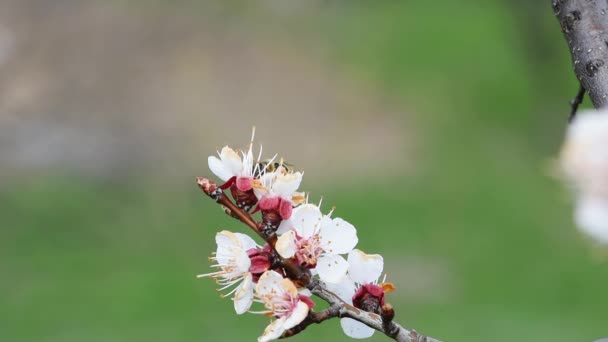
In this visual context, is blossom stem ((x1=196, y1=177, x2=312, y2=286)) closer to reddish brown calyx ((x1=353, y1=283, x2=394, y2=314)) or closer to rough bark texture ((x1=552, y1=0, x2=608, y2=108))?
reddish brown calyx ((x1=353, y1=283, x2=394, y2=314))

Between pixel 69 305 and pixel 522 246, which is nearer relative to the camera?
pixel 69 305

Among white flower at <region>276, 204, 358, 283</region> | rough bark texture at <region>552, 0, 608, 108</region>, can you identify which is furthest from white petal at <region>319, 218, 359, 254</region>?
rough bark texture at <region>552, 0, 608, 108</region>

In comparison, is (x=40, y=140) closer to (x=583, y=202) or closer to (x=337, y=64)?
(x=337, y=64)

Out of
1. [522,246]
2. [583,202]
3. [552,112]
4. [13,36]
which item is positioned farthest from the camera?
[552,112]

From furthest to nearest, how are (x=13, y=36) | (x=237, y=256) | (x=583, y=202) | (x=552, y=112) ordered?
(x=552, y=112) → (x=13, y=36) → (x=237, y=256) → (x=583, y=202)

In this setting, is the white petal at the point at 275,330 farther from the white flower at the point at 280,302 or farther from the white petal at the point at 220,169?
the white petal at the point at 220,169

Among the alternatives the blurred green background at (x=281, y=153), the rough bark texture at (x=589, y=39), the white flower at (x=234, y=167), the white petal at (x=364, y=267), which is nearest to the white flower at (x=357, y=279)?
the white petal at (x=364, y=267)

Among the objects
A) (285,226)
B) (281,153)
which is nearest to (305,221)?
(285,226)

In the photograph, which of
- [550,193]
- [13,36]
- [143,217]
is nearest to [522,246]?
[550,193]
